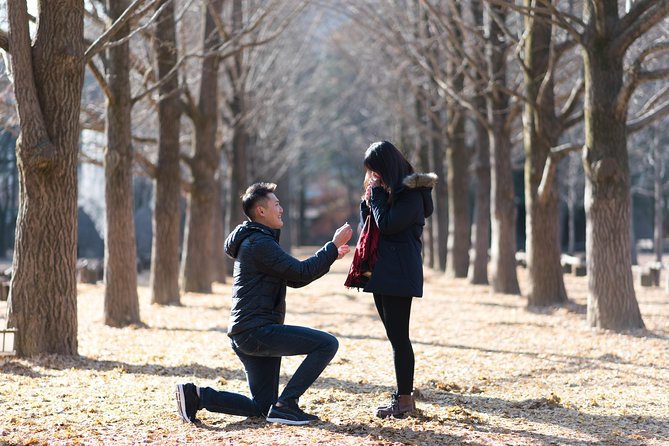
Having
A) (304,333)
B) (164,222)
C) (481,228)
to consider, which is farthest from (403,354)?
(481,228)

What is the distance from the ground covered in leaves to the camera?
5184mm

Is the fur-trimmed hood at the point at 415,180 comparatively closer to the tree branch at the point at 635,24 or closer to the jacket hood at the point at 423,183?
the jacket hood at the point at 423,183

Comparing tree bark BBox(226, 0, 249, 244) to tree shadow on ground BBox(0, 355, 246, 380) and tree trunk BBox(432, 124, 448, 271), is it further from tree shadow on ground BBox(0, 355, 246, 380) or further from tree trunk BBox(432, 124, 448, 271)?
tree shadow on ground BBox(0, 355, 246, 380)

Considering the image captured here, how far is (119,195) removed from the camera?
10945mm

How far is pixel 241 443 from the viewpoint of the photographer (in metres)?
4.85

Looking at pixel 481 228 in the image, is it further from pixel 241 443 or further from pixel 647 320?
pixel 241 443

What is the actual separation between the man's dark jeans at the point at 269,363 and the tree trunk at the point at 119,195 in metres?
6.04

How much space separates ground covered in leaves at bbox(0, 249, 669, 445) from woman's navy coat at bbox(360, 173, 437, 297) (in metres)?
0.90

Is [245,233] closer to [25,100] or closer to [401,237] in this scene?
[401,237]

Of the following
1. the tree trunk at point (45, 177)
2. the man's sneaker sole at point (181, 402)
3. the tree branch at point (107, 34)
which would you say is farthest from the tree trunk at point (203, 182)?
the man's sneaker sole at point (181, 402)

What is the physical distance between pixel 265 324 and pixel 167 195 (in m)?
9.38

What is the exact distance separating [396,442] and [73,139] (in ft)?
15.4

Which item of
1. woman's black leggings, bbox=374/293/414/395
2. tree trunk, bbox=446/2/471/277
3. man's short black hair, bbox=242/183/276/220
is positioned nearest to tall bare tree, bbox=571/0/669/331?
woman's black leggings, bbox=374/293/414/395

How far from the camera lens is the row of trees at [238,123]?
789 cm
